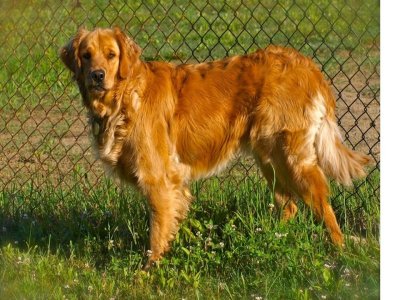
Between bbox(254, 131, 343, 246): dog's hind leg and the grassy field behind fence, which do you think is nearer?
the grassy field behind fence

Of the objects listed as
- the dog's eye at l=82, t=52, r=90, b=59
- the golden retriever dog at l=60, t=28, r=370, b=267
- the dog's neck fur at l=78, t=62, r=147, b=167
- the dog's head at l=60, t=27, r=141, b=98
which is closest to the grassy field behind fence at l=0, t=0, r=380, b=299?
the golden retriever dog at l=60, t=28, r=370, b=267

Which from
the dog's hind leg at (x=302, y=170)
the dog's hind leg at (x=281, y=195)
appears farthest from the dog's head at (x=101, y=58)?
the dog's hind leg at (x=281, y=195)

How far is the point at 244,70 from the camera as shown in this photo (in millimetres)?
5332

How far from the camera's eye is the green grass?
4645mm

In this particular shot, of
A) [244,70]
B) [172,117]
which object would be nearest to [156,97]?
[172,117]

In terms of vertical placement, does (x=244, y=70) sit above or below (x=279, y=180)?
above

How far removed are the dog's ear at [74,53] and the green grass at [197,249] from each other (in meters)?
0.97

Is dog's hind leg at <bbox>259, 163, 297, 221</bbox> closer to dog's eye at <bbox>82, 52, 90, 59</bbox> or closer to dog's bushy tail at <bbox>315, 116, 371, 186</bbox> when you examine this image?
dog's bushy tail at <bbox>315, 116, 371, 186</bbox>

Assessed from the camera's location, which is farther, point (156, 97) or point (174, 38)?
point (174, 38)

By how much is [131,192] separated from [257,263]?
1.34 m

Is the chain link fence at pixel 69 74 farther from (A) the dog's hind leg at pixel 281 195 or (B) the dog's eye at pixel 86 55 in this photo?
(B) the dog's eye at pixel 86 55

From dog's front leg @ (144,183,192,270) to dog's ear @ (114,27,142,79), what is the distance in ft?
2.50

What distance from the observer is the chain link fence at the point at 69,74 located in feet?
22.6
